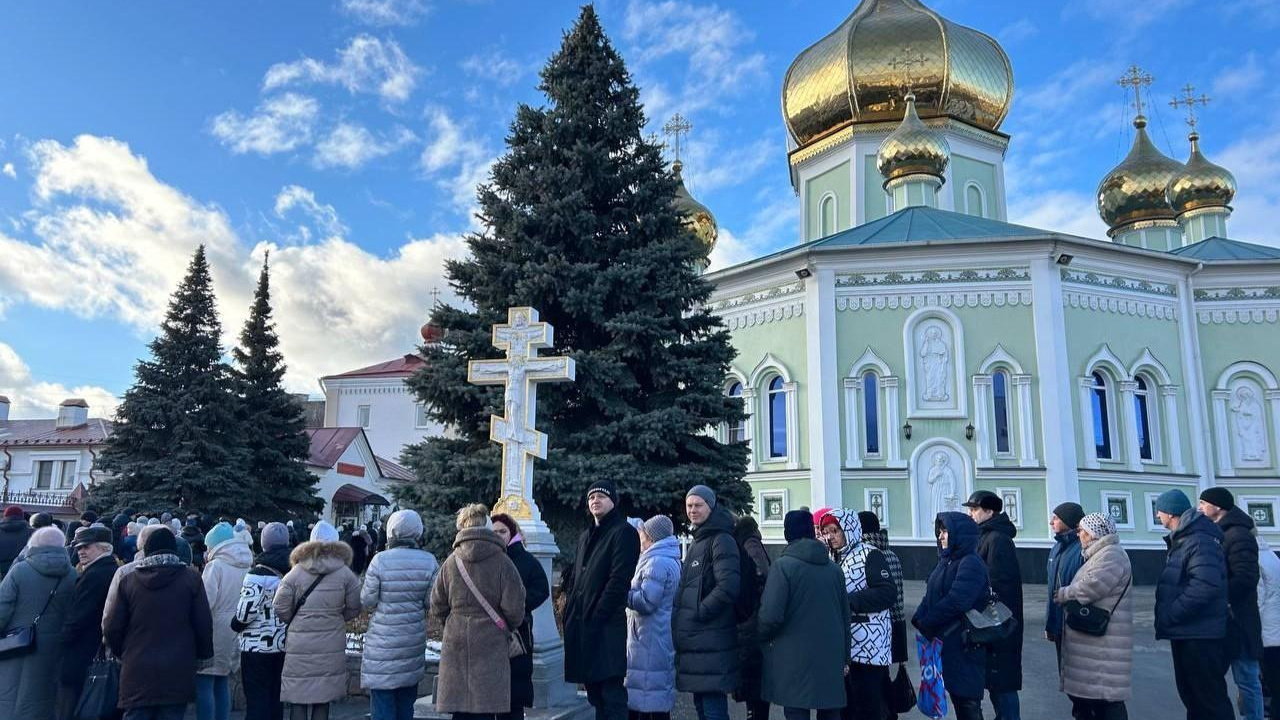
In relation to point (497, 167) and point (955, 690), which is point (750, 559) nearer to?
point (955, 690)

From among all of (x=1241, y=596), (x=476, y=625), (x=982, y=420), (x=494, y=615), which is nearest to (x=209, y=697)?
(x=476, y=625)

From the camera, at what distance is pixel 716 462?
37.4ft

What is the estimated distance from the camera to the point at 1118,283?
20.7m

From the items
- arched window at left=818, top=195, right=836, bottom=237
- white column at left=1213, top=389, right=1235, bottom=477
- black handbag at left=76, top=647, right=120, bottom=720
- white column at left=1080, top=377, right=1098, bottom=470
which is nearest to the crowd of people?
black handbag at left=76, top=647, right=120, bottom=720

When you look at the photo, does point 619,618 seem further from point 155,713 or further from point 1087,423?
point 1087,423

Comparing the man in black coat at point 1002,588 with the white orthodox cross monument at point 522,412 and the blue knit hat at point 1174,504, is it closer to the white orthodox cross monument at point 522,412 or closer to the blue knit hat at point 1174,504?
the blue knit hat at point 1174,504

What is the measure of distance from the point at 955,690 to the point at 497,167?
9131 mm

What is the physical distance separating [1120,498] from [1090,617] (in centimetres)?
1623

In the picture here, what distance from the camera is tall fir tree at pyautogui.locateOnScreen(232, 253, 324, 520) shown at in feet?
65.8

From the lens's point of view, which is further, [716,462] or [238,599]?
[716,462]

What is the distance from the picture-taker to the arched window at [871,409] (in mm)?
19984

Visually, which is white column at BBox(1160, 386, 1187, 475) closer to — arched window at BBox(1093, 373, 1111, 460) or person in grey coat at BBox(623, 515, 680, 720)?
arched window at BBox(1093, 373, 1111, 460)

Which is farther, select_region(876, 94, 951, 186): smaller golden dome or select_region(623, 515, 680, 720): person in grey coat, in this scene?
select_region(876, 94, 951, 186): smaller golden dome

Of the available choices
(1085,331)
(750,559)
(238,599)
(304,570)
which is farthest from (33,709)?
(1085,331)
